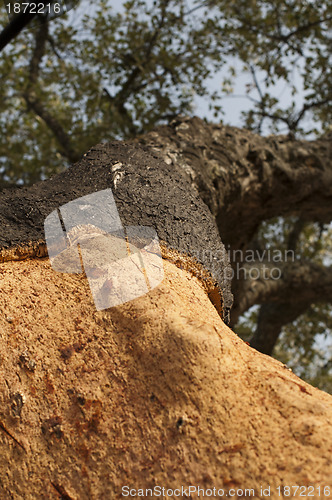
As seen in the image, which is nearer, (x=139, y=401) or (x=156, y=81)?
(x=139, y=401)

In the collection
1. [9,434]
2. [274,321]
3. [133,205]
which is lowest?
[9,434]

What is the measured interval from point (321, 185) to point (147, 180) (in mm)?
2215

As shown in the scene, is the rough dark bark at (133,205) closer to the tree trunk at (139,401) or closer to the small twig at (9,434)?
the tree trunk at (139,401)

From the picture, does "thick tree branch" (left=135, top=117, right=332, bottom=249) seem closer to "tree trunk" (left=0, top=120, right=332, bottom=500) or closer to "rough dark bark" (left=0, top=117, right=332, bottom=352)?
"rough dark bark" (left=0, top=117, right=332, bottom=352)

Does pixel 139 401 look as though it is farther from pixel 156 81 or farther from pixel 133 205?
pixel 156 81

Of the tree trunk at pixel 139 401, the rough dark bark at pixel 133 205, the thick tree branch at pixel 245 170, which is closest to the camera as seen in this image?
the tree trunk at pixel 139 401

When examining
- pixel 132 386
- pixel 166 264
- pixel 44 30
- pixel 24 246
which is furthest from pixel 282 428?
pixel 44 30

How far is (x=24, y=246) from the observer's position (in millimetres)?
1758

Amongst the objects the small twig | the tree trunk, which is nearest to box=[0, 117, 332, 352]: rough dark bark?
the tree trunk

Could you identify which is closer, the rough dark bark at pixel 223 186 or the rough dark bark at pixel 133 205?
the rough dark bark at pixel 133 205

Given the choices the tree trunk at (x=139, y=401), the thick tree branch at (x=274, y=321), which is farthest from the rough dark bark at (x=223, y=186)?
the thick tree branch at (x=274, y=321)

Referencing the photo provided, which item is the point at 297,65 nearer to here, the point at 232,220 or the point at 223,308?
the point at 232,220

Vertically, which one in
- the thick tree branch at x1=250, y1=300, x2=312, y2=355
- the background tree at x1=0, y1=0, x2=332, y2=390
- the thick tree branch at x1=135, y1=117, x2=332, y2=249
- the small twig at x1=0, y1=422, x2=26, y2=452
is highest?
the background tree at x1=0, y1=0, x2=332, y2=390

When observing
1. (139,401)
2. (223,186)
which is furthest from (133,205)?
(223,186)
